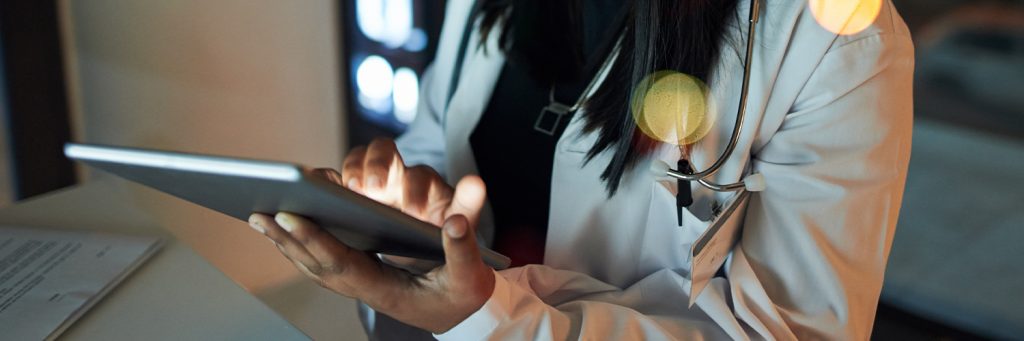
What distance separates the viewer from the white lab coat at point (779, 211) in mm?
856

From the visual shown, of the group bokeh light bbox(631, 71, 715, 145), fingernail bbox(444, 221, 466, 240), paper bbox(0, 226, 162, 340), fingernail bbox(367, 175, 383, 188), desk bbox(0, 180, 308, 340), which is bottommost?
desk bbox(0, 180, 308, 340)

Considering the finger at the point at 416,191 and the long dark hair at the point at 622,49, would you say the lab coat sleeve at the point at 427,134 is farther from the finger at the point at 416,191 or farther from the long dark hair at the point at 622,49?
the finger at the point at 416,191

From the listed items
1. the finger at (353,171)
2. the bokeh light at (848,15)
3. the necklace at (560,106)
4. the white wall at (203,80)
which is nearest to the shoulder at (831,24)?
the bokeh light at (848,15)

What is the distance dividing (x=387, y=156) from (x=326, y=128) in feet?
4.19

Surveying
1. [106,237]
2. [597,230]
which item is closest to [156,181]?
[106,237]

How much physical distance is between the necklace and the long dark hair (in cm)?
2

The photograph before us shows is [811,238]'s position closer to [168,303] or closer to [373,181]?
[373,181]

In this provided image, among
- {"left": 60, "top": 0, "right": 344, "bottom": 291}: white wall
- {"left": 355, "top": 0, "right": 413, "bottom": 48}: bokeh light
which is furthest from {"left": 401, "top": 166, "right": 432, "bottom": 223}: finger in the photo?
{"left": 355, "top": 0, "right": 413, "bottom": 48}: bokeh light

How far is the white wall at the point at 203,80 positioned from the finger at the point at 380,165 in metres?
0.63

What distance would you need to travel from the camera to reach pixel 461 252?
72cm

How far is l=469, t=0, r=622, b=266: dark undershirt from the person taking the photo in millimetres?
1131

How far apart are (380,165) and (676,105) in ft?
1.14

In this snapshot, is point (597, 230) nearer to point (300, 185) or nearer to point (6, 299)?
point (300, 185)

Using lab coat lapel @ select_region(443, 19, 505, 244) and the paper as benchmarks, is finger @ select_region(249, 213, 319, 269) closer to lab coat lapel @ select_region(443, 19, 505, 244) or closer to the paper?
the paper
